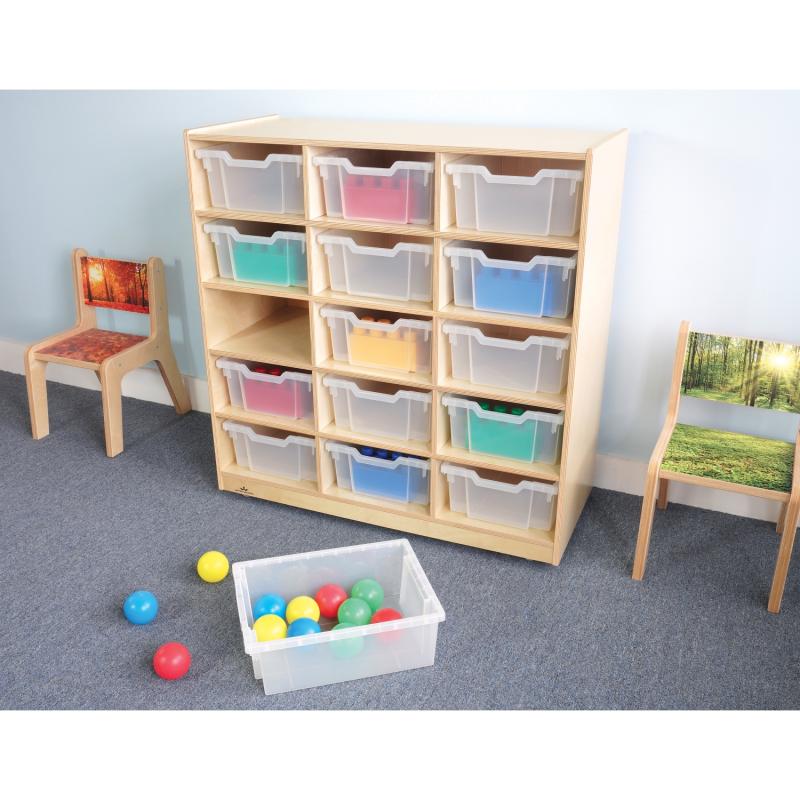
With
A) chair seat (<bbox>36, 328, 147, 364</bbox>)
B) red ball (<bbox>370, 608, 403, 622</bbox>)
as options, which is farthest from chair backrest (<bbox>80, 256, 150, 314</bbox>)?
red ball (<bbox>370, 608, 403, 622</bbox>)

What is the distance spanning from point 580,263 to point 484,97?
79 cm

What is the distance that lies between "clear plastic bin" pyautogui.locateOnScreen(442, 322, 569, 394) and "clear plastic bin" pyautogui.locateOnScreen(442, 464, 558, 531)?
0.99 feet

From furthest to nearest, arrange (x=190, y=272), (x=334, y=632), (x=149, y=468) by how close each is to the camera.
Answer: (x=190, y=272) < (x=149, y=468) < (x=334, y=632)

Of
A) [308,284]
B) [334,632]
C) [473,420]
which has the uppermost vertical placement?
[308,284]

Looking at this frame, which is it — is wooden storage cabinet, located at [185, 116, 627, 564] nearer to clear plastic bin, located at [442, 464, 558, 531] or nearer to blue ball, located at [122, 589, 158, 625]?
clear plastic bin, located at [442, 464, 558, 531]

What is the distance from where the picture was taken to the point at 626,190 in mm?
2537

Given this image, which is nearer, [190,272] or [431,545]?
[431,545]

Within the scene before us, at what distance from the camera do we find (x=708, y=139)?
7.85ft

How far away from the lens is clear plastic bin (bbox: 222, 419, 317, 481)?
109 inches

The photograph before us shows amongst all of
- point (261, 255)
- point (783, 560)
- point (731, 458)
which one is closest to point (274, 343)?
point (261, 255)

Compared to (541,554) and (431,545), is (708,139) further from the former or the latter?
(431,545)

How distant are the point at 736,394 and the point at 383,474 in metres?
1.13

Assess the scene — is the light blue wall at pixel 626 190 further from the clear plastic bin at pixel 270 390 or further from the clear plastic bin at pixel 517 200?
the clear plastic bin at pixel 270 390

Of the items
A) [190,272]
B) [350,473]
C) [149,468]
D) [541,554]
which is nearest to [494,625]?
[541,554]
